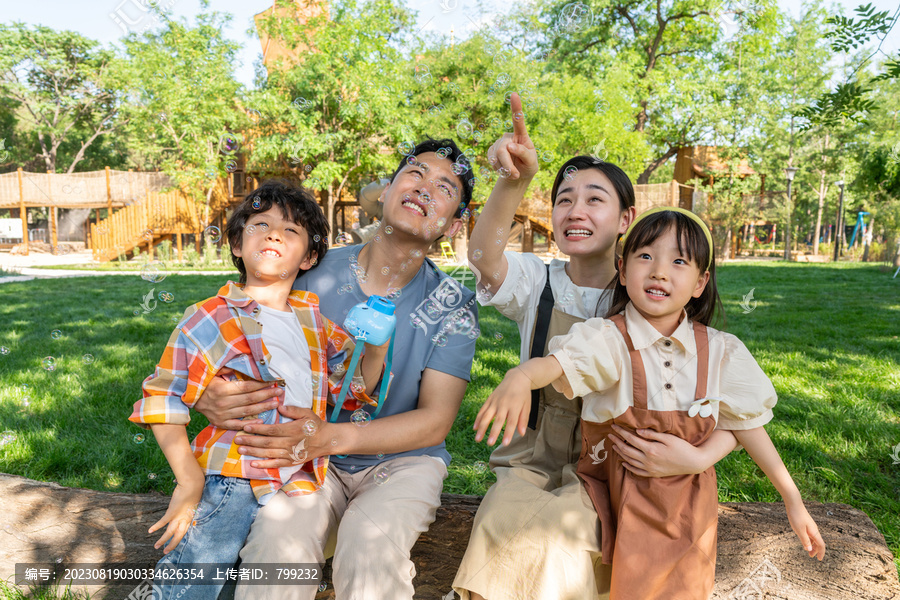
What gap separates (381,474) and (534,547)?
0.57m

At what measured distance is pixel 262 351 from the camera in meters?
1.76

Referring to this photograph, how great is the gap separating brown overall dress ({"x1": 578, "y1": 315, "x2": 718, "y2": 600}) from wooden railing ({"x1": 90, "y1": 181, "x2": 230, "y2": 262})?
17.9 m

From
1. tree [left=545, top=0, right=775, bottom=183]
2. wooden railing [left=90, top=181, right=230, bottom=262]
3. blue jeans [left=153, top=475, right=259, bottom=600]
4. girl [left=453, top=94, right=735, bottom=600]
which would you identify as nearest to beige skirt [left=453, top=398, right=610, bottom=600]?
girl [left=453, top=94, right=735, bottom=600]

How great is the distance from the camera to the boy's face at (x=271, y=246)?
1.91 m

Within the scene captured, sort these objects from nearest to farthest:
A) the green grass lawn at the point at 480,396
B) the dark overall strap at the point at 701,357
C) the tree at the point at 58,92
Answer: the dark overall strap at the point at 701,357 < the green grass lawn at the point at 480,396 < the tree at the point at 58,92

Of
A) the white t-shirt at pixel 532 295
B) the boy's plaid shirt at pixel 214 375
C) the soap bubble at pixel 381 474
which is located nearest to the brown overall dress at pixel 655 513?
the white t-shirt at pixel 532 295

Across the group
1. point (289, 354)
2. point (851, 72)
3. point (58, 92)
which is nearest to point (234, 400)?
point (289, 354)

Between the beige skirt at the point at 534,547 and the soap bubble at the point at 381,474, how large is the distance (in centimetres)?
35

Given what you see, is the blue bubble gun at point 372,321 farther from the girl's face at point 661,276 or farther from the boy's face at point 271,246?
the girl's face at point 661,276

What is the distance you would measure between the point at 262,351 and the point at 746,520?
1.98 metres

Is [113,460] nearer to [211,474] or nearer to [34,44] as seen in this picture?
[211,474]

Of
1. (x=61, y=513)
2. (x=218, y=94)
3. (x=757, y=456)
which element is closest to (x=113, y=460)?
(x=61, y=513)

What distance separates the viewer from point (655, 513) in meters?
1.70

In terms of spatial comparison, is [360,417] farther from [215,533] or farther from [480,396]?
[480,396]
